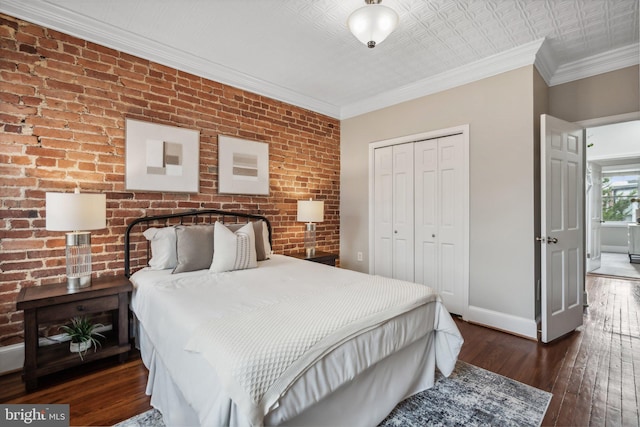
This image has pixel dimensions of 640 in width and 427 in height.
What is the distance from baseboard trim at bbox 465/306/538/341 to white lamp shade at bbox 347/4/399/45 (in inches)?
111

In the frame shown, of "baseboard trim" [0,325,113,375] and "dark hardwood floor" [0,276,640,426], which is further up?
"baseboard trim" [0,325,113,375]

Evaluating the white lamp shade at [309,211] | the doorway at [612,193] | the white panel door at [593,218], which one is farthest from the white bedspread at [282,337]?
the white panel door at [593,218]

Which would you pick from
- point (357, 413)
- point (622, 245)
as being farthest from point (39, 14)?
point (622, 245)

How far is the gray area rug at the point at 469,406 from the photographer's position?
5.59 feet

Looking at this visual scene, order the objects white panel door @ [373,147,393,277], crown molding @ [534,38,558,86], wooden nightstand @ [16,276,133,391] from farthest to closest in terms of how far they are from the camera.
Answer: white panel door @ [373,147,393,277] < crown molding @ [534,38,558,86] < wooden nightstand @ [16,276,133,391]

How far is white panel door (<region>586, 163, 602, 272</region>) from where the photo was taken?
598 centimetres

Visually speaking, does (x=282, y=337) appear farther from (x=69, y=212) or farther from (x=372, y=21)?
(x=372, y=21)

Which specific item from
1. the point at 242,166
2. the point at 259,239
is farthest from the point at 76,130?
the point at 259,239

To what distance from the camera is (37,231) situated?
7.47 ft

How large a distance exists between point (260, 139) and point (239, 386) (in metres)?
3.07

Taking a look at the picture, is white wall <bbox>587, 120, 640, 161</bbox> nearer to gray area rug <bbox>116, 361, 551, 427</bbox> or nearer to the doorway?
the doorway

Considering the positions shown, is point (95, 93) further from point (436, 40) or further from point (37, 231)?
point (436, 40)

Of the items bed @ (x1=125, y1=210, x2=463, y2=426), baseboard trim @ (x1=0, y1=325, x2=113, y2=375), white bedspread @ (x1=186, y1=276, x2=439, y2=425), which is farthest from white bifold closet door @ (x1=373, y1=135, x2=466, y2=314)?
baseboard trim @ (x1=0, y1=325, x2=113, y2=375)

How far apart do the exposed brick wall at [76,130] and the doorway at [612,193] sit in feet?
16.6
